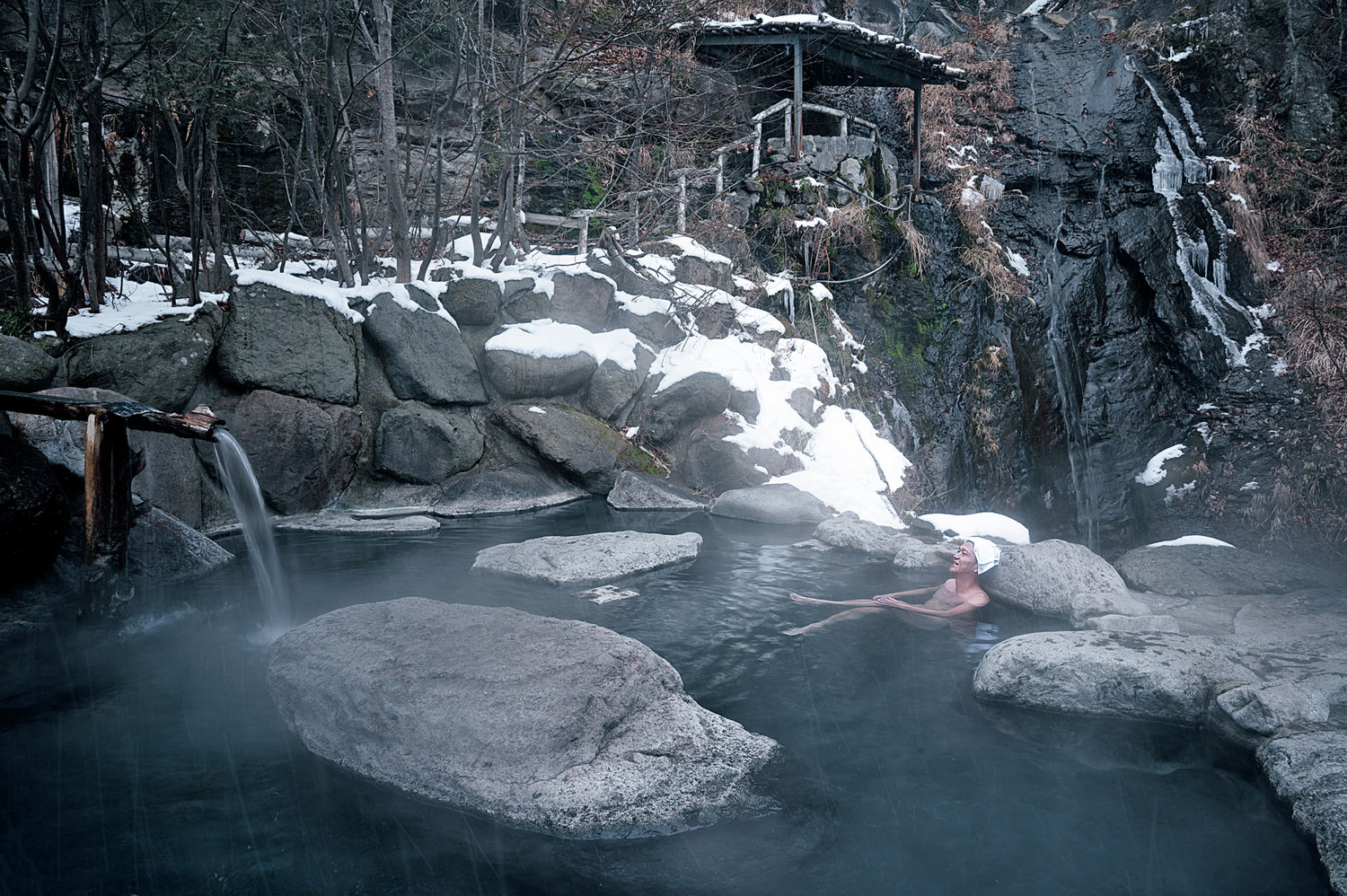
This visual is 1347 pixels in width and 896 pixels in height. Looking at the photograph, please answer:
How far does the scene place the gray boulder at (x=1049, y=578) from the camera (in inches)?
220

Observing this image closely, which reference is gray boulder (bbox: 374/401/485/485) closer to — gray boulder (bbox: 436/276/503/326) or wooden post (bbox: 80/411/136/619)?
gray boulder (bbox: 436/276/503/326)

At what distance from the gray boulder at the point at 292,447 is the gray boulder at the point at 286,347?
0.79 ft

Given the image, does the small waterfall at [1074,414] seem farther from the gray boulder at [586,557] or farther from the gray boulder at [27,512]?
the gray boulder at [27,512]

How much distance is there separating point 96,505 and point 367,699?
2.92 meters

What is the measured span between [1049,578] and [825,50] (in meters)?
10.5

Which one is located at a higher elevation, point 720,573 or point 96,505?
point 96,505

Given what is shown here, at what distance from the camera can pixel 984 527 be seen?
7.72 metres

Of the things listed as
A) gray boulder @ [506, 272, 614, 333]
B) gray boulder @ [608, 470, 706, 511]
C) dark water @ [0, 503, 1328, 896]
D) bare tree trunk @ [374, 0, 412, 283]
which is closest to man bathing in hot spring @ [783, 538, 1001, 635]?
dark water @ [0, 503, 1328, 896]

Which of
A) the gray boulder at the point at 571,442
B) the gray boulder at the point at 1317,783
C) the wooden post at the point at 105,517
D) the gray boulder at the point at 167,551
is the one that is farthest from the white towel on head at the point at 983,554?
the gray boulder at the point at 167,551

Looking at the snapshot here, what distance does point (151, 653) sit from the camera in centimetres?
449

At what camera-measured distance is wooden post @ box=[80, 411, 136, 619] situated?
4.68m

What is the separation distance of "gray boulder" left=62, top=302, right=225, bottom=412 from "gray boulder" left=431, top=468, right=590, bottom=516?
2.85 m

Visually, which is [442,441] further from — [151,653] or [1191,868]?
[1191,868]

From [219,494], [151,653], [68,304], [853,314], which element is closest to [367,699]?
[151,653]
